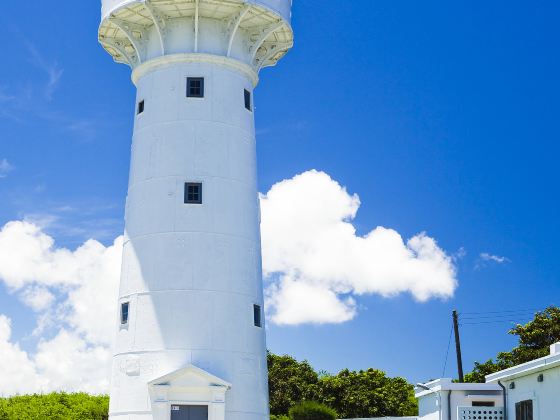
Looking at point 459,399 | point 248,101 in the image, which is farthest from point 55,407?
point 459,399

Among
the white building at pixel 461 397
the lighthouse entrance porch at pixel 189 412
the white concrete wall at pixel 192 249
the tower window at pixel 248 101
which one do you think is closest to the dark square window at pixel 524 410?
the white building at pixel 461 397

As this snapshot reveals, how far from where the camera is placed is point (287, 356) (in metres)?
64.9

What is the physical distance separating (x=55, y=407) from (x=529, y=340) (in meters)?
27.7

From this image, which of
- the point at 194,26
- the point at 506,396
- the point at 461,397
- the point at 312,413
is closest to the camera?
the point at 506,396

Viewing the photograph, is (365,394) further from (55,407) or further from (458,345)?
(55,407)

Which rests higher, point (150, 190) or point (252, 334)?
point (150, 190)

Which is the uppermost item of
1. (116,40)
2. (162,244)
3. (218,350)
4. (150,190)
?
(116,40)

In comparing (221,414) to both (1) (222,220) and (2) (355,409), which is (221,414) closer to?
(1) (222,220)

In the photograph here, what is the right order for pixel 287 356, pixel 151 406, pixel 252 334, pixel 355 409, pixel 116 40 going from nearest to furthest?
pixel 151 406
pixel 252 334
pixel 116 40
pixel 355 409
pixel 287 356

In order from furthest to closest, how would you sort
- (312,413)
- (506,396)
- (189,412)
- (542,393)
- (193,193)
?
(312,413)
(193,193)
(189,412)
(506,396)
(542,393)

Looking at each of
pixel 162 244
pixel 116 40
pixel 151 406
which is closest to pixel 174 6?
pixel 116 40

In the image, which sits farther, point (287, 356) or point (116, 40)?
point (287, 356)

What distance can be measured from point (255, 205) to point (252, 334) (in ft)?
14.7

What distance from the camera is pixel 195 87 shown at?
29.1m
